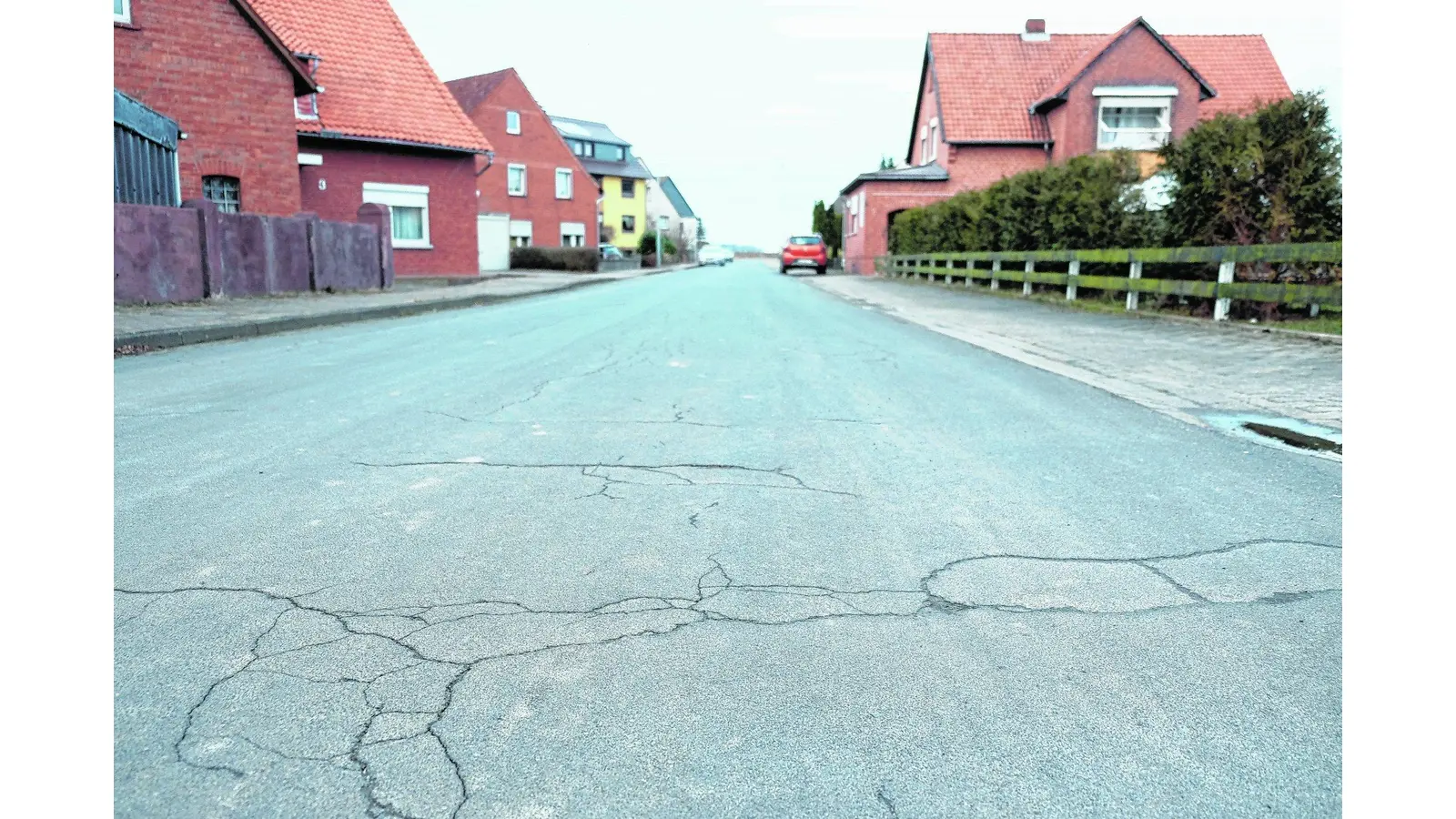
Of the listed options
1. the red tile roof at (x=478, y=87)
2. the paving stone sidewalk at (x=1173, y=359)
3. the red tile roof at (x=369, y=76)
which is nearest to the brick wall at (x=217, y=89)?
the red tile roof at (x=369, y=76)

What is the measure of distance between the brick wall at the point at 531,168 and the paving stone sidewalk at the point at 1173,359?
3708cm

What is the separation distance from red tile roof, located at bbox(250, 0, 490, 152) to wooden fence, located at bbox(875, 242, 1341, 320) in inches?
606

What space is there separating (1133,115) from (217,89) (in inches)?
1107

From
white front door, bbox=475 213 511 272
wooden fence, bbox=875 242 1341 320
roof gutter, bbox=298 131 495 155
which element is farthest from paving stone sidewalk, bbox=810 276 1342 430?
white front door, bbox=475 213 511 272

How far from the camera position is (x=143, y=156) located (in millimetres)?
17078

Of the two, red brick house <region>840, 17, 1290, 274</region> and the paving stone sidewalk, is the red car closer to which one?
red brick house <region>840, 17, 1290, 274</region>

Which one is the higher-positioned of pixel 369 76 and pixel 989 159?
pixel 369 76

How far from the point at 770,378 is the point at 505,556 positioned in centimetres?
494

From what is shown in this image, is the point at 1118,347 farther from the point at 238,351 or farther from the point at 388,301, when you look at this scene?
the point at 388,301

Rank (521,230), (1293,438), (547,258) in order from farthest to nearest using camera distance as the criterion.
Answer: (521,230), (547,258), (1293,438)

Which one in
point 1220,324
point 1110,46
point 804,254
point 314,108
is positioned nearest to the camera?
point 1220,324

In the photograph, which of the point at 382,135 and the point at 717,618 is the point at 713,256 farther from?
the point at 717,618

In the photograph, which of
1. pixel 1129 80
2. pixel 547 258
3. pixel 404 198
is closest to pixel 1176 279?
pixel 404 198
